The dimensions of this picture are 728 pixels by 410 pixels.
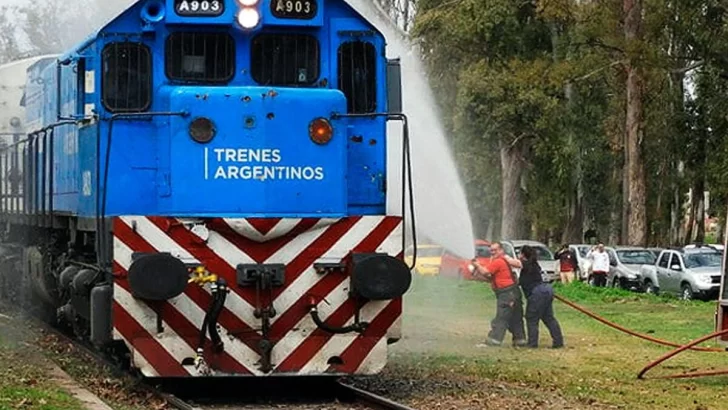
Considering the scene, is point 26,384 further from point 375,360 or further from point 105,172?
point 375,360

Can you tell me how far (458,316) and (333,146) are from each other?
15.0 m

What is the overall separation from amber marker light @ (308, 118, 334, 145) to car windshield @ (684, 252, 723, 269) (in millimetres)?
Result: 27014

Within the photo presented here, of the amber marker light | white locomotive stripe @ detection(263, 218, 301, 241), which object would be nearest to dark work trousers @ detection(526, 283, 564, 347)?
the amber marker light

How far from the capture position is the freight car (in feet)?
41.0

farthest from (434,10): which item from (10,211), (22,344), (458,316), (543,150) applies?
(22,344)

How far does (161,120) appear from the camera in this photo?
12.9 m

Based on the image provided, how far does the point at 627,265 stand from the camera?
43.8 metres

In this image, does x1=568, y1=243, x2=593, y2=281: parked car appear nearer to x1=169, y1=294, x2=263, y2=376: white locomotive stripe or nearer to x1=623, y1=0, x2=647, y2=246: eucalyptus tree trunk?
x1=623, y1=0, x2=647, y2=246: eucalyptus tree trunk

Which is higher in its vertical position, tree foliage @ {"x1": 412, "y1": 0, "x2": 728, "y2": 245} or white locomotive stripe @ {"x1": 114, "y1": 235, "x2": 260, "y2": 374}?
tree foliage @ {"x1": 412, "y1": 0, "x2": 728, "y2": 245}

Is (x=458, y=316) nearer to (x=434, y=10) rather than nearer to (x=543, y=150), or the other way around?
(x=434, y=10)

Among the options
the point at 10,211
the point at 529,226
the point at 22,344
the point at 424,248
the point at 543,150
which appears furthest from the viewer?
the point at 529,226

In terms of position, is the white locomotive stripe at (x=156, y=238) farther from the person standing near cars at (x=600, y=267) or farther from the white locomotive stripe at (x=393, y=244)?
the person standing near cars at (x=600, y=267)

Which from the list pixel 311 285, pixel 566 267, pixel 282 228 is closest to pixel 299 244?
pixel 282 228

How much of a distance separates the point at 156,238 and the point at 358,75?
255 centimetres
